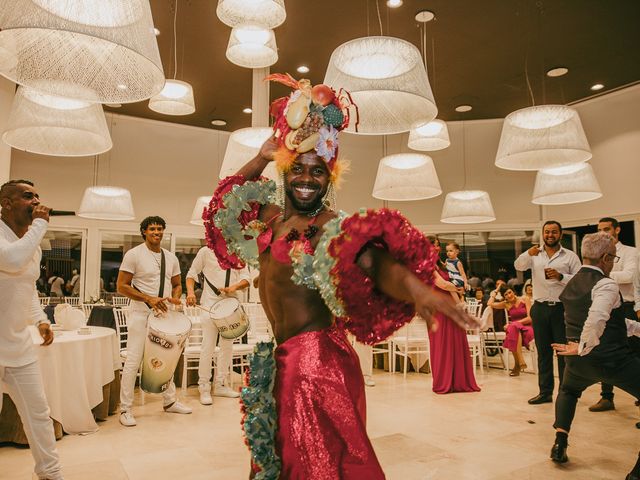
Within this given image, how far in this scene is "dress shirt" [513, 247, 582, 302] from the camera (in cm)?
521

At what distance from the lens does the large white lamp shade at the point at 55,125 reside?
11.4 feet

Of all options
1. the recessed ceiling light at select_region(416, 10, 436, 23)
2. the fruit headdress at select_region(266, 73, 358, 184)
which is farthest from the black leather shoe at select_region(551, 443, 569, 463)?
the recessed ceiling light at select_region(416, 10, 436, 23)

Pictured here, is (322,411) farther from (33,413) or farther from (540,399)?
(540,399)

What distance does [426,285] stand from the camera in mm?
1146

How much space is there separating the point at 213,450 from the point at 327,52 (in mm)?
5601

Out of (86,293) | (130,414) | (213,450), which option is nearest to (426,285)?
(213,450)

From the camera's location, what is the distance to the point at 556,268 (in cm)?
534

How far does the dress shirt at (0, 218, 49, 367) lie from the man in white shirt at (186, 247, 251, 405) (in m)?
2.39

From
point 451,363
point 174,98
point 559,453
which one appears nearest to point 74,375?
point 174,98

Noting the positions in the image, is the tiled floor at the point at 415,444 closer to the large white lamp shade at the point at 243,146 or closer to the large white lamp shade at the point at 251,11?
the large white lamp shade at the point at 243,146

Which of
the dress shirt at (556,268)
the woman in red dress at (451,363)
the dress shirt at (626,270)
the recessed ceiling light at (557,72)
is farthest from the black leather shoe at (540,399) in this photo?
the recessed ceiling light at (557,72)

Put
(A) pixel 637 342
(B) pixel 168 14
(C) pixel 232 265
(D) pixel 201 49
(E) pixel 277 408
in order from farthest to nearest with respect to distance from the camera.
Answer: (D) pixel 201 49
(B) pixel 168 14
(A) pixel 637 342
(C) pixel 232 265
(E) pixel 277 408

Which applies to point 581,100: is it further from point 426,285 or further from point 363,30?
point 426,285

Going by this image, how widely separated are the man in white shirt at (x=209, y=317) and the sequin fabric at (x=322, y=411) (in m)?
3.79
